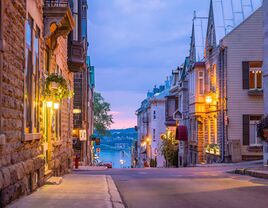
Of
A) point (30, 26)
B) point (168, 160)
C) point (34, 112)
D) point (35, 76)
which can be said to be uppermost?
point (30, 26)

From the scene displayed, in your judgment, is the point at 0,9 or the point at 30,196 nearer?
the point at 0,9

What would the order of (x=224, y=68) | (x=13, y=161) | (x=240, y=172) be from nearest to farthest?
(x=13, y=161) → (x=240, y=172) → (x=224, y=68)

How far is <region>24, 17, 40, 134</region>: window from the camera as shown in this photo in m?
12.6

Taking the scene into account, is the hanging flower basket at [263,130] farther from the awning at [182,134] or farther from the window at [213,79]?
the awning at [182,134]

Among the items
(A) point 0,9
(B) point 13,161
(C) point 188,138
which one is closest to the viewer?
(A) point 0,9

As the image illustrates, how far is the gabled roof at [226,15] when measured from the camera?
136 feet

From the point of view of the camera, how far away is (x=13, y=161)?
34.9ft

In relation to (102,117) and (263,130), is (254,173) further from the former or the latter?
(102,117)

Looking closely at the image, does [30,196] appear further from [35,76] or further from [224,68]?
[224,68]

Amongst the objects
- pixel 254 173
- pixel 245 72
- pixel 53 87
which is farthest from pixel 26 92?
pixel 245 72

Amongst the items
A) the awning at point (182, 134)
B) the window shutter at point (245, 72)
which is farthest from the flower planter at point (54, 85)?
the awning at point (182, 134)

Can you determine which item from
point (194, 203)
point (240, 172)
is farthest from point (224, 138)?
point (194, 203)

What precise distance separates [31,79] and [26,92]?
72 cm

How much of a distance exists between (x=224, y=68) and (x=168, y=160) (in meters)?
22.5
